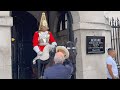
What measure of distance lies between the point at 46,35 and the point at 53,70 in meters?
2.47

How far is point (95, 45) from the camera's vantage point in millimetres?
7418

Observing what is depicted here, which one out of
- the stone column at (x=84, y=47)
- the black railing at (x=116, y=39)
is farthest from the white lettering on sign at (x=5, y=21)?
the black railing at (x=116, y=39)

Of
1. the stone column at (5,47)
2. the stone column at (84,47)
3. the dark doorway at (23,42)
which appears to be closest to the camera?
the stone column at (5,47)

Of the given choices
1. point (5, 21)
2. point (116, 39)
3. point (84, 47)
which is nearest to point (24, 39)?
point (84, 47)

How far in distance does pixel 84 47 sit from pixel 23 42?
3.07 meters

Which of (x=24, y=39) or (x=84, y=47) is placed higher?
(x=24, y=39)

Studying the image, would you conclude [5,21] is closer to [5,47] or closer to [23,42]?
[5,47]

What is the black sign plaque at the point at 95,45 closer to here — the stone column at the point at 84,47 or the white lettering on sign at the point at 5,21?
the stone column at the point at 84,47

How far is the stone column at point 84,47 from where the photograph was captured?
289 inches

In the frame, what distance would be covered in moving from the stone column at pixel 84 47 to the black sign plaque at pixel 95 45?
3.8 inches

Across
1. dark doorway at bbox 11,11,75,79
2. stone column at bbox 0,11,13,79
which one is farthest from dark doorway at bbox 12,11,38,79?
stone column at bbox 0,11,13,79

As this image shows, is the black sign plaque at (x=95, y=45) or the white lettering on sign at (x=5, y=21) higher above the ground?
the white lettering on sign at (x=5, y=21)

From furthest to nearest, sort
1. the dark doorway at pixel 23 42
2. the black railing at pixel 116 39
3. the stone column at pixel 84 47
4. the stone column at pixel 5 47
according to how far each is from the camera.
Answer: the dark doorway at pixel 23 42
the black railing at pixel 116 39
the stone column at pixel 84 47
the stone column at pixel 5 47
